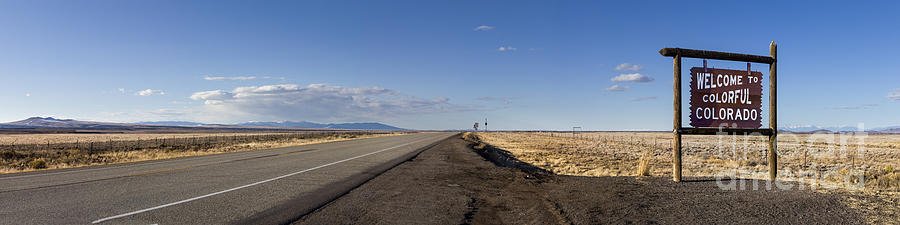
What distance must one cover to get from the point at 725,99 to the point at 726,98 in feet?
0.11

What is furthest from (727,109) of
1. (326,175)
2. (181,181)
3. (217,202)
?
(181,181)

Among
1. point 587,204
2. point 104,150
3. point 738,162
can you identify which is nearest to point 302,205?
point 587,204

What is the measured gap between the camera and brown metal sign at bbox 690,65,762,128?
10.6 m

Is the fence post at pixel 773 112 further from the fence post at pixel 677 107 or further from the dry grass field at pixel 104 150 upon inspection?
the dry grass field at pixel 104 150

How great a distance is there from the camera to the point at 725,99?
10.8 meters

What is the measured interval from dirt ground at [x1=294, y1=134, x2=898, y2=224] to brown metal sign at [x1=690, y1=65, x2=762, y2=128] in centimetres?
157

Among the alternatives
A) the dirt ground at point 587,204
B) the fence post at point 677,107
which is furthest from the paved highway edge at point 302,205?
the fence post at point 677,107

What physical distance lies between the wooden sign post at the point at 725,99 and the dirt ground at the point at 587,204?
137 centimetres

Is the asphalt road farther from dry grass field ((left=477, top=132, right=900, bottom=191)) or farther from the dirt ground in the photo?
dry grass field ((left=477, top=132, right=900, bottom=191))

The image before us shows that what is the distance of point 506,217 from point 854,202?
223 inches

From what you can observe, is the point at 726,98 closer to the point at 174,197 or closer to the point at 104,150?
the point at 174,197

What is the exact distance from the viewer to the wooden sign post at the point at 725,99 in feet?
34.7

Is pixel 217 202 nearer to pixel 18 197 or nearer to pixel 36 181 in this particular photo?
pixel 18 197

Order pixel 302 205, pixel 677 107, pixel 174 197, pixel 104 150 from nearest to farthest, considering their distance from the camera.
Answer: pixel 302 205, pixel 174 197, pixel 677 107, pixel 104 150
